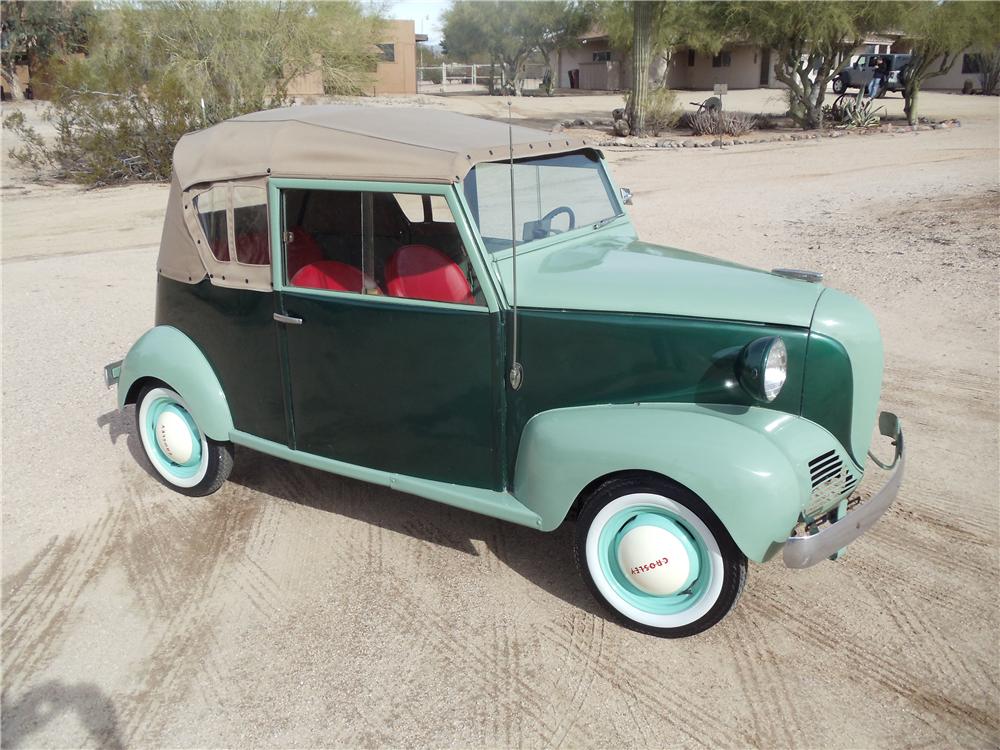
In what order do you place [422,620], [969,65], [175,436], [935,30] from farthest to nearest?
[969,65], [935,30], [175,436], [422,620]

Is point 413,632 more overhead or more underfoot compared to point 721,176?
more underfoot

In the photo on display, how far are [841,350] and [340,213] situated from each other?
2112mm

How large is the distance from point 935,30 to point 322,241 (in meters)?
22.8

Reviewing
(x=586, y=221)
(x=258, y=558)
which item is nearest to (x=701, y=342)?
(x=586, y=221)

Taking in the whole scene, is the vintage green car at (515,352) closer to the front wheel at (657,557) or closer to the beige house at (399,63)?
the front wheel at (657,557)

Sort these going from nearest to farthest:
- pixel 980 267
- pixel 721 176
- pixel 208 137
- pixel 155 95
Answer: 1. pixel 208 137
2. pixel 980 267
3. pixel 721 176
4. pixel 155 95

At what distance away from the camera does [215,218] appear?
390 cm

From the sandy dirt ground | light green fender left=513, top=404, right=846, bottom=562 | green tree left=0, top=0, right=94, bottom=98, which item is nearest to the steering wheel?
light green fender left=513, top=404, right=846, bottom=562

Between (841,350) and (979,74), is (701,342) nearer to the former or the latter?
(841,350)

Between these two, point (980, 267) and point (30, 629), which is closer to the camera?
point (30, 629)

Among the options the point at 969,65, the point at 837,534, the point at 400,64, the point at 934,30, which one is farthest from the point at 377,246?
the point at 969,65

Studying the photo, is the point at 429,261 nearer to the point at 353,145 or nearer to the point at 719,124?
the point at 353,145

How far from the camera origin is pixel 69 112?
651 inches

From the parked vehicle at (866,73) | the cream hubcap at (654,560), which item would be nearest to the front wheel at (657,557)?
the cream hubcap at (654,560)
